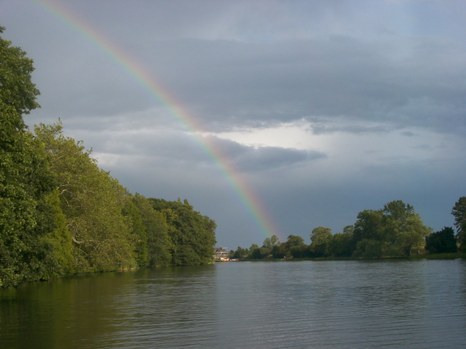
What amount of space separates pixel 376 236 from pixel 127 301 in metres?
146

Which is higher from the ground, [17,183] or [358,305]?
[17,183]

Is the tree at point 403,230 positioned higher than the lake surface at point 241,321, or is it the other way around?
the tree at point 403,230

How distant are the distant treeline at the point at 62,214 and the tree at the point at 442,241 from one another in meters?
59.7

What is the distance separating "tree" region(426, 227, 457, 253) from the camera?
499ft

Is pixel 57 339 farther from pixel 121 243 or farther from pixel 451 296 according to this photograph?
pixel 121 243

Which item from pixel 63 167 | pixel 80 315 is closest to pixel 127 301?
pixel 80 315

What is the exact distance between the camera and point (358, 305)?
32094 millimetres

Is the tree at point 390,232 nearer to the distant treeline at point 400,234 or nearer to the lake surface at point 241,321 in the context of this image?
the distant treeline at point 400,234

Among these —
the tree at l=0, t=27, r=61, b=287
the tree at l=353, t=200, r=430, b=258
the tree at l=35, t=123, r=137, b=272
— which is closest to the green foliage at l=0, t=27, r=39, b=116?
the tree at l=0, t=27, r=61, b=287

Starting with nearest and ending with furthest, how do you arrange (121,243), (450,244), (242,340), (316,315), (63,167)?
(242,340) < (316,315) < (63,167) < (121,243) < (450,244)

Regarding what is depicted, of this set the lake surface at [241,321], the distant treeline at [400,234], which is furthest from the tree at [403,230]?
the lake surface at [241,321]

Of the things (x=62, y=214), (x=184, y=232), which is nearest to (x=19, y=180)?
(x=62, y=214)

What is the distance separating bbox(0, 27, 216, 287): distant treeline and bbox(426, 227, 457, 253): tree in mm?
59735

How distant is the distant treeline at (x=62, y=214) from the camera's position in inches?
1292
